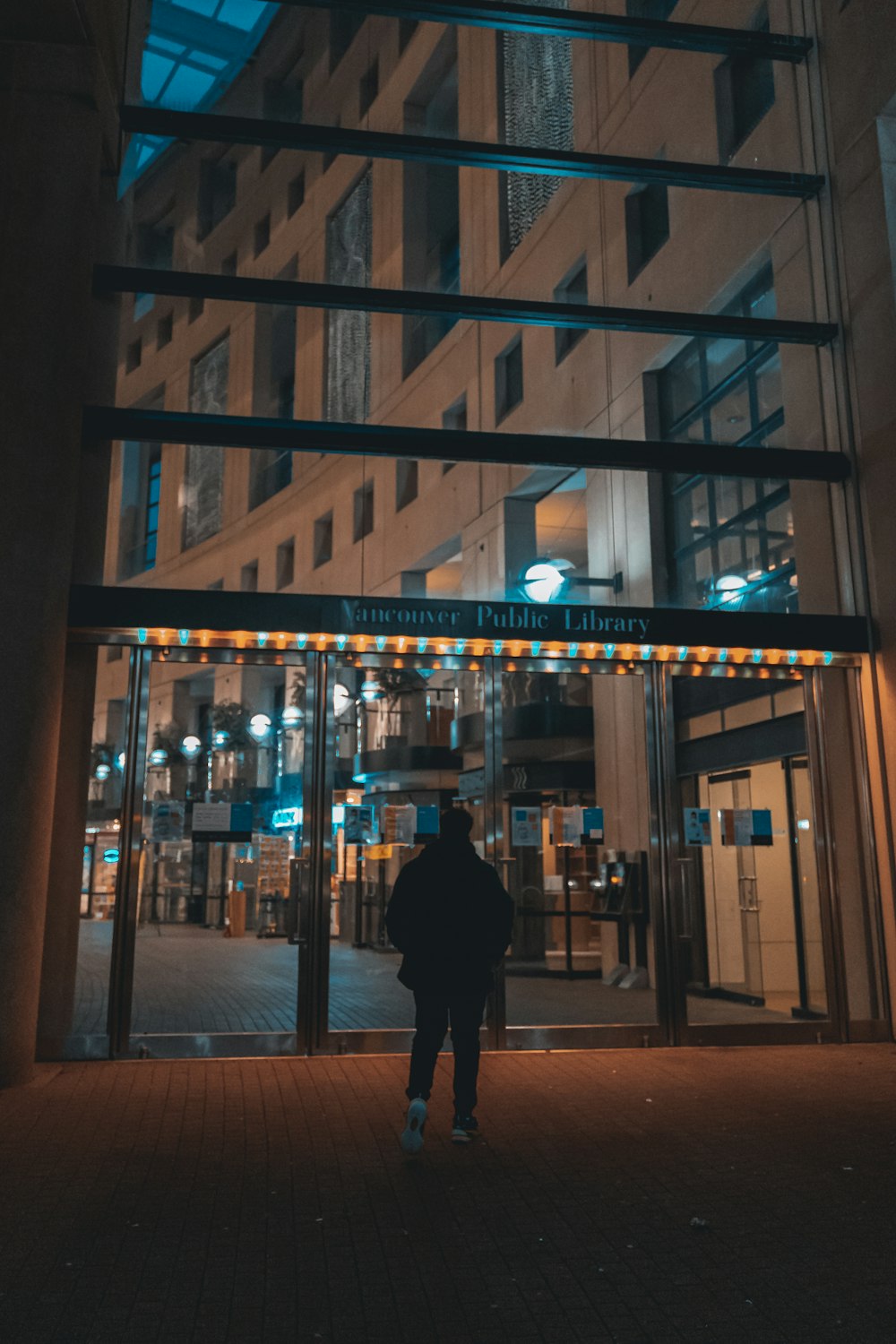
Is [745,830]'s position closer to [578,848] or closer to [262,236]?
[578,848]

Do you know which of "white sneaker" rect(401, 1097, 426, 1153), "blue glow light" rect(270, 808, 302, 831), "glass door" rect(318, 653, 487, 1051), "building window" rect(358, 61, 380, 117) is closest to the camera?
"white sneaker" rect(401, 1097, 426, 1153)

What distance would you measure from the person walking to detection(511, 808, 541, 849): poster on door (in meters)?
3.05

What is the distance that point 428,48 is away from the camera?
12000mm

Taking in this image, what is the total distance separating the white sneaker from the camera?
19.4 feet

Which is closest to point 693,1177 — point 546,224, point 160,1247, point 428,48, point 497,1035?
point 160,1247

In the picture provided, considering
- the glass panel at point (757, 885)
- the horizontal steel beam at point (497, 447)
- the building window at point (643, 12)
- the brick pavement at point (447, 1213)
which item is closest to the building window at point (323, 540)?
the horizontal steel beam at point (497, 447)

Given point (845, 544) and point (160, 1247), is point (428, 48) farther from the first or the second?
point (160, 1247)

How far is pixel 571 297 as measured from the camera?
459 inches

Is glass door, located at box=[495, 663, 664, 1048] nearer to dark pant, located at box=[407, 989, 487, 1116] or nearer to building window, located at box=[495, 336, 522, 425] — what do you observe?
building window, located at box=[495, 336, 522, 425]

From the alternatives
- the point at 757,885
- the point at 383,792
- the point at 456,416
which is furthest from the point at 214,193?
the point at 757,885

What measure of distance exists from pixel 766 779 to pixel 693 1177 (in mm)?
5538

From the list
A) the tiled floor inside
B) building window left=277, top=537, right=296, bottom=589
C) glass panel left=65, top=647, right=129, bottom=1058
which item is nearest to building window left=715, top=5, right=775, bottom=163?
building window left=277, top=537, right=296, bottom=589

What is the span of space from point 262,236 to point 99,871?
20.6ft

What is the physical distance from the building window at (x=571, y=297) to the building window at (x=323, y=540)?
3169mm
